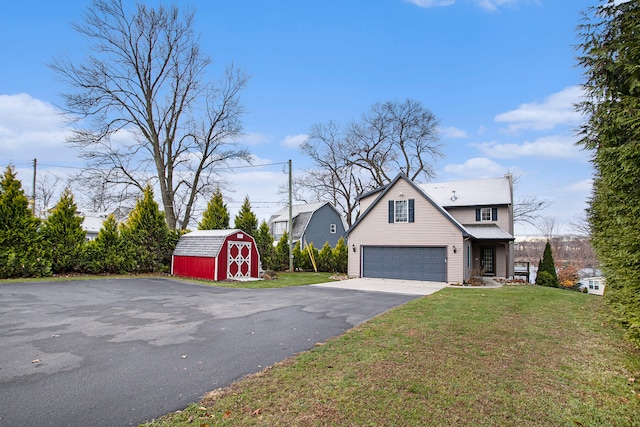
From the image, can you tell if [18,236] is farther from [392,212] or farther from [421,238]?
[421,238]

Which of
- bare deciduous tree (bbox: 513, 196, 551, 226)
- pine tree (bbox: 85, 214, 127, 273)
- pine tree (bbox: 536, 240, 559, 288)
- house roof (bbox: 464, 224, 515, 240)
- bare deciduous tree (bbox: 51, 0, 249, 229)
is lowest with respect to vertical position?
→ pine tree (bbox: 536, 240, 559, 288)

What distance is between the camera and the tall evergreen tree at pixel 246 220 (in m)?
21.9

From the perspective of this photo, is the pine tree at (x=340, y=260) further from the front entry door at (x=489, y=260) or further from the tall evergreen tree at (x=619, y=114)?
the tall evergreen tree at (x=619, y=114)

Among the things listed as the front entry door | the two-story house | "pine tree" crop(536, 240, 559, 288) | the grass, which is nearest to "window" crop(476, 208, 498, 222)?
the two-story house

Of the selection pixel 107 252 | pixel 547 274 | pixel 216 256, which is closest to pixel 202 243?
pixel 216 256

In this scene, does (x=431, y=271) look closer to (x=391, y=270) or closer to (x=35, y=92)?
(x=391, y=270)

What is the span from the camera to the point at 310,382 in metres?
4.04

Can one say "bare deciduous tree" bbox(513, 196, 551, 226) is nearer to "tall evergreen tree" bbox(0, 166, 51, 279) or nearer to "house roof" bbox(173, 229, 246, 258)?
"house roof" bbox(173, 229, 246, 258)

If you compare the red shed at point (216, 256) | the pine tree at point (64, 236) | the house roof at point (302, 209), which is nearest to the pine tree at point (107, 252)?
the pine tree at point (64, 236)

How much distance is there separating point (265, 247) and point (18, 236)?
12275 mm

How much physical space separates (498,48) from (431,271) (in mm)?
10893

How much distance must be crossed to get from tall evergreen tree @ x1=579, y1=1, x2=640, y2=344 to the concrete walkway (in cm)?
855

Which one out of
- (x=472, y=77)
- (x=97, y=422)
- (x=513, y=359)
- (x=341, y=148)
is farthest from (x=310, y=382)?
(x=341, y=148)

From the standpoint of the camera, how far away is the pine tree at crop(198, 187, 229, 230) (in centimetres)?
2150
